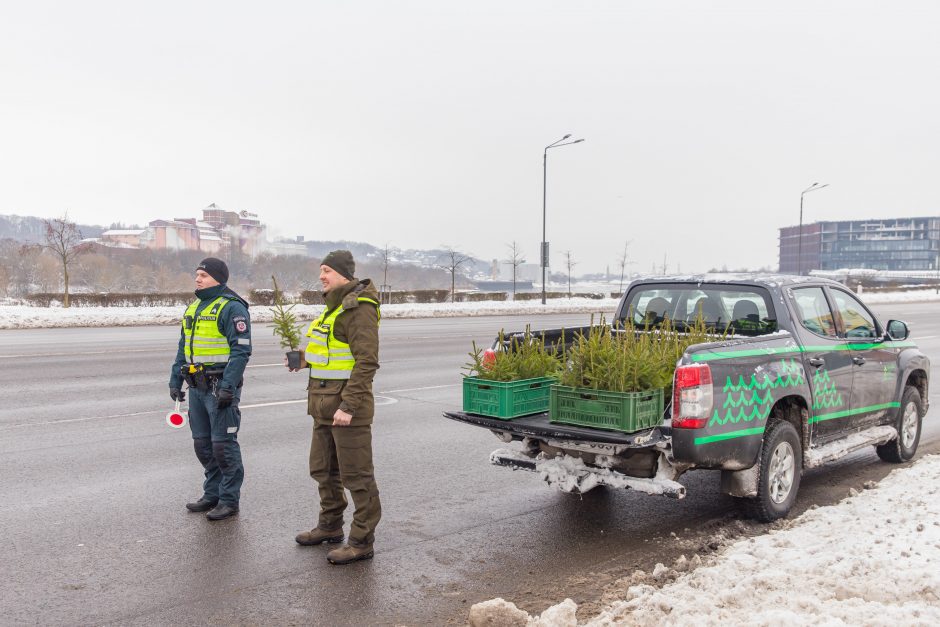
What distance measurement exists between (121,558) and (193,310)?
184 cm

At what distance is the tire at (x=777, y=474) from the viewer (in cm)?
546

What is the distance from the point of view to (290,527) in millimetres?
5539

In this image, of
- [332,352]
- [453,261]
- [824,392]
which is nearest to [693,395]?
[824,392]

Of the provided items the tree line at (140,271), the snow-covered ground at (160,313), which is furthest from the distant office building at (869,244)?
the snow-covered ground at (160,313)

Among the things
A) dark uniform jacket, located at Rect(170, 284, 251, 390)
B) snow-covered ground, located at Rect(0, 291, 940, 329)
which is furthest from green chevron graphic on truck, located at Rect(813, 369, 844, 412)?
snow-covered ground, located at Rect(0, 291, 940, 329)

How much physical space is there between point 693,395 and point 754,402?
0.65m

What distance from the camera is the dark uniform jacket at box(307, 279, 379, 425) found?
189 inches

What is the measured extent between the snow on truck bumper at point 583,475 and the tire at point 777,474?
2.26 feet

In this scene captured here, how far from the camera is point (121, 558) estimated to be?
4.90 metres

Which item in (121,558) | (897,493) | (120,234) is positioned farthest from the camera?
(120,234)

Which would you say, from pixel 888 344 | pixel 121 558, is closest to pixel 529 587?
pixel 121 558

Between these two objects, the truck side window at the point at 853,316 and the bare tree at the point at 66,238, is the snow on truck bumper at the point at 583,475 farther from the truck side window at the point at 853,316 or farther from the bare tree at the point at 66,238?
the bare tree at the point at 66,238

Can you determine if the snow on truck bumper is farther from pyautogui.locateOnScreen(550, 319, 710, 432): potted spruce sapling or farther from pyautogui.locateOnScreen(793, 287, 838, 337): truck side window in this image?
pyautogui.locateOnScreen(793, 287, 838, 337): truck side window

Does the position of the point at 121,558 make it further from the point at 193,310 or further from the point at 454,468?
the point at 454,468
